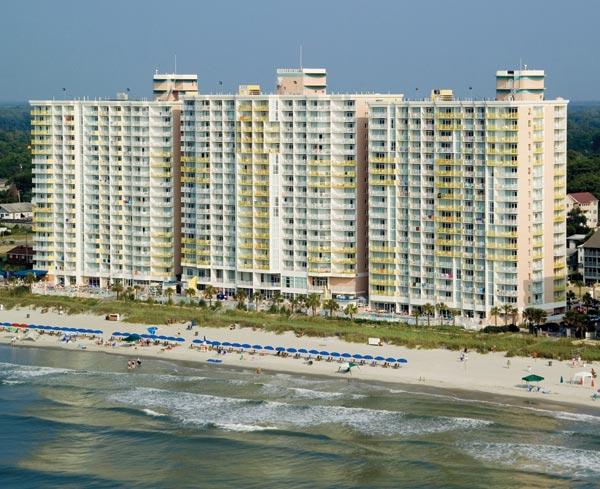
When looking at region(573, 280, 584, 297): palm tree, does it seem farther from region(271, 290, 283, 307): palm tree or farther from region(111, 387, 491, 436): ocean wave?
region(111, 387, 491, 436): ocean wave

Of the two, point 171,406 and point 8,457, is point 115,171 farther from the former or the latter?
point 8,457

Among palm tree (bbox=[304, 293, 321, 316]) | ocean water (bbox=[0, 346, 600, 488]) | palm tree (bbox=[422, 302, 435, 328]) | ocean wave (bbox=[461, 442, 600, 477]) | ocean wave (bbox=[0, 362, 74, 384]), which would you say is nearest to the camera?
ocean wave (bbox=[461, 442, 600, 477])

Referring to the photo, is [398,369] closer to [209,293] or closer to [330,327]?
[330,327]

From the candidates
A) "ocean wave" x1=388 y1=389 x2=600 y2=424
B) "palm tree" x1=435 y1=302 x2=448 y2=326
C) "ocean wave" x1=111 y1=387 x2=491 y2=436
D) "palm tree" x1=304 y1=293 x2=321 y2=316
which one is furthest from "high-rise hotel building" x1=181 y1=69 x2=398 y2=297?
"ocean wave" x1=111 y1=387 x2=491 y2=436

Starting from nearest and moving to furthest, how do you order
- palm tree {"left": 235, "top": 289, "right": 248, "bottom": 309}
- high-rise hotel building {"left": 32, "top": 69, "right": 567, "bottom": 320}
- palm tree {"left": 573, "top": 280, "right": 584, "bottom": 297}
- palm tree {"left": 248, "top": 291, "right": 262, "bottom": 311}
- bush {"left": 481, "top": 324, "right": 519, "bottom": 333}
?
bush {"left": 481, "top": 324, "right": 519, "bottom": 333}
high-rise hotel building {"left": 32, "top": 69, "right": 567, "bottom": 320}
palm tree {"left": 235, "top": 289, "right": 248, "bottom": 309}
palm tree {"left": 248, "top": 291, "right": 262, "bottom": 311}
palm tree {"left": 573, "top": 280, "right": 584, "bottom": 297}

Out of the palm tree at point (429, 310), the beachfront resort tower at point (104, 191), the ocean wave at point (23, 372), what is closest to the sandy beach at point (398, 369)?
the ocean wave at point (23, 372)

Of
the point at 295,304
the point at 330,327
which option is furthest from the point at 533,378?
the point at 295,304
